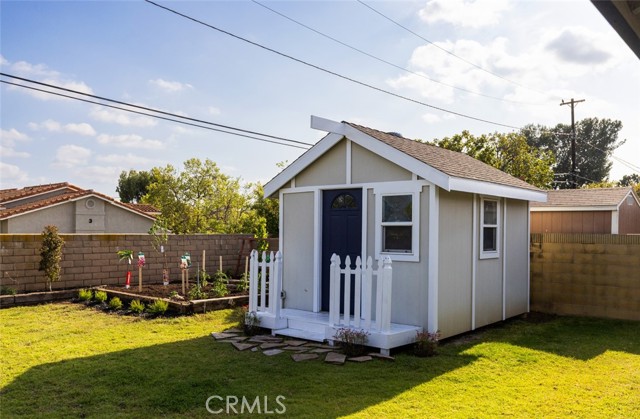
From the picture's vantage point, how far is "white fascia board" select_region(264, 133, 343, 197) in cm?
807

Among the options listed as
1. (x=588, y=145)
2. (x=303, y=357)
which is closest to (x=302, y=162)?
(x=303, y=357)

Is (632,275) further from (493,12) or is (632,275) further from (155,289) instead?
(155,289)

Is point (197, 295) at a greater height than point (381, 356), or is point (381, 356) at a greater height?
point (197, 295)

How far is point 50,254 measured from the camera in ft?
34.3

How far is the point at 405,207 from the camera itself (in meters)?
7.33

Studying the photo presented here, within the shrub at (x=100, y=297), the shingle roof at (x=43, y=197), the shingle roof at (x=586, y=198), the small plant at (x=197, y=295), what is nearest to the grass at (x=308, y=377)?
the small plant at (x=197, y=295)

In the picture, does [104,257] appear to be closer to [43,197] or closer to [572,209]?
[572,209]

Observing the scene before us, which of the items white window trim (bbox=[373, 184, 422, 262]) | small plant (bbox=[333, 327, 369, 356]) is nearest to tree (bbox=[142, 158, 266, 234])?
white window trim (bbox=[373, 184, 422, 262])

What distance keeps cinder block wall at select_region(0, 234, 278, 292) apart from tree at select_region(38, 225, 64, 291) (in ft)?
0.89

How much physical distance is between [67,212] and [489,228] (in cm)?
1950

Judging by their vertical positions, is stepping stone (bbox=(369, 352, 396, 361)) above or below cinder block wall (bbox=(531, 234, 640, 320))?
below

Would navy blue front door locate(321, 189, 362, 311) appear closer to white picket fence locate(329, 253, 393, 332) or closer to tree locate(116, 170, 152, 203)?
white picket fence locate(329, 253, 393, 332)

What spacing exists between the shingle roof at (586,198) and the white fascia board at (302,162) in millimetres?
7610

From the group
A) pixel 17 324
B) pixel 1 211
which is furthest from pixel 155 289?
pixel 1 211
